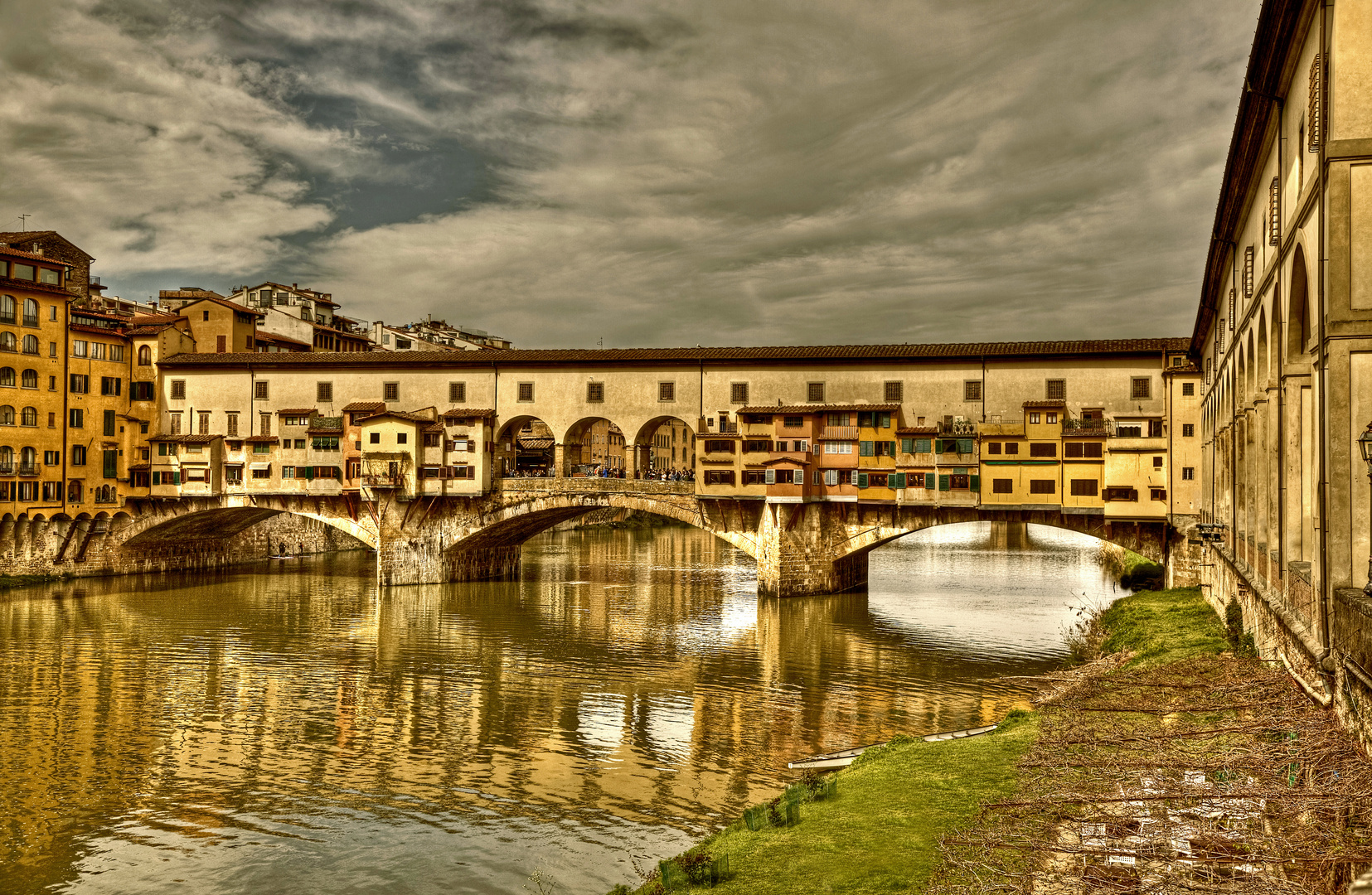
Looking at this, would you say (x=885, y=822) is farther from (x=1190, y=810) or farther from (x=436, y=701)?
(x=436, y=701)

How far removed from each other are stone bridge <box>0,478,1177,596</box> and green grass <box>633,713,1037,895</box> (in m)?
26.1

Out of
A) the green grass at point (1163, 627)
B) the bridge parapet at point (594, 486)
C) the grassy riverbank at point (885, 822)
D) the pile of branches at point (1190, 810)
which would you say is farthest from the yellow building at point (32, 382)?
the pile of branches at point (1190, 810)

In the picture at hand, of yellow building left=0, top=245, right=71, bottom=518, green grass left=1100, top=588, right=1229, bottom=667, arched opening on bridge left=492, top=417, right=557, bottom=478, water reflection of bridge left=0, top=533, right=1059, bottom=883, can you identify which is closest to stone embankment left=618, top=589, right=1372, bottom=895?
green grass left=1100, top=588, right=1229, bottom=667

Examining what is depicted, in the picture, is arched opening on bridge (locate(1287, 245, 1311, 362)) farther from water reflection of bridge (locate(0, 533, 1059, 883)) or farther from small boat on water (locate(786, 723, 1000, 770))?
water reflection of bridge (locate(0, 533, 1059, 883))

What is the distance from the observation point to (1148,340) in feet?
143

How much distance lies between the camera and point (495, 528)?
5238 cm

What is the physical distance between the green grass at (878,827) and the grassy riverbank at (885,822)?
0.5 inches

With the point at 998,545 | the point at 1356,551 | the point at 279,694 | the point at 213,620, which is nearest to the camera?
the point at 1356,551

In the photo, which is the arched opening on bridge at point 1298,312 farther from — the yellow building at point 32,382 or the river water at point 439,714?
the yellow building at point 32,382

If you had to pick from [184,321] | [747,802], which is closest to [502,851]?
[747,802]

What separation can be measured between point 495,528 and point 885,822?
1588 inches

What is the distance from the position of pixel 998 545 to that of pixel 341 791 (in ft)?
206

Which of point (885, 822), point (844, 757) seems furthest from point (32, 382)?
point (885, 822)

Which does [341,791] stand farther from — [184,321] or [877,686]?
[184,321]
